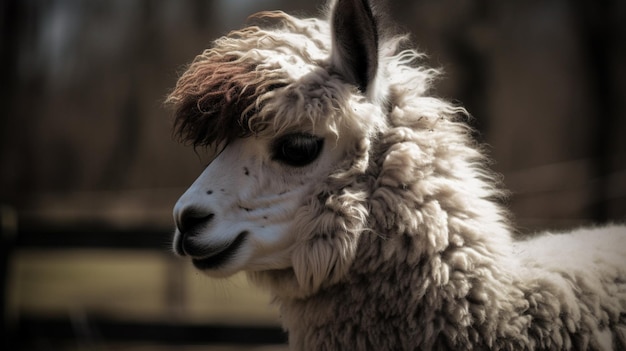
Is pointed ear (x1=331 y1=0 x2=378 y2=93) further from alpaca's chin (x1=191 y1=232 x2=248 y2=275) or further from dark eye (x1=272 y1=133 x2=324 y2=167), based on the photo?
alpaca's chin (x1=191 y1=232 x2=248 y2=275)

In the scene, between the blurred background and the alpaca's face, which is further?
the blurred background

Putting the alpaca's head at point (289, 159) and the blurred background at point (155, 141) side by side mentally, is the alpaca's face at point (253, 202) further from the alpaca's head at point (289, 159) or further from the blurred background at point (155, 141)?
the blurred background at point (155, 141)

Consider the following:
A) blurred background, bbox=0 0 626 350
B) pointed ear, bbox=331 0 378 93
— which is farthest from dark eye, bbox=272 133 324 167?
blurred background, bbox=0 0 626 350

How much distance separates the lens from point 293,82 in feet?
7.76

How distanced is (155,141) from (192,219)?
671 inches

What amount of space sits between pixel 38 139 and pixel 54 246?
14560 millimetres

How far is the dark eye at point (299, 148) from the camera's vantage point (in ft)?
7.61

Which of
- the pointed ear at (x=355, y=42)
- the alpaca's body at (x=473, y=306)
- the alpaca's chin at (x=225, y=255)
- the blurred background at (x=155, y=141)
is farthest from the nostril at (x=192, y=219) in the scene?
the blurred background at (x=155, y=141)

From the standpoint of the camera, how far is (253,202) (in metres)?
2.29

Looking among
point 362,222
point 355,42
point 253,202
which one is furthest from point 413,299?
point 355,42

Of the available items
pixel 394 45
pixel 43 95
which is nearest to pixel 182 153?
pixel 43 95

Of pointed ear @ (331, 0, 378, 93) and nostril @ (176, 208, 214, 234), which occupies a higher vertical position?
pointed ear @ (331, 0, 378, 93)

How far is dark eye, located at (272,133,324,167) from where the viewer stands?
2.32 metres

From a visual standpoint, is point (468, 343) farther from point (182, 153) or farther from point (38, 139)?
point (38, 139)
